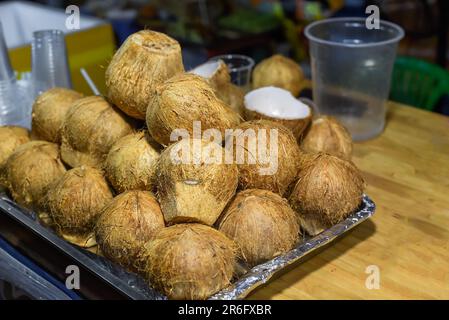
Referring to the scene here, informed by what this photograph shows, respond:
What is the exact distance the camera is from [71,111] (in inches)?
48.2

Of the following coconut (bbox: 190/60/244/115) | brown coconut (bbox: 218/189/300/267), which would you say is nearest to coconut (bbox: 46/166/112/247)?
brown coconut (bbox: 218/189/300/267)

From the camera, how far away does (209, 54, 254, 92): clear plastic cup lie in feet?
5.81

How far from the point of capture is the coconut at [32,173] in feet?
3.94

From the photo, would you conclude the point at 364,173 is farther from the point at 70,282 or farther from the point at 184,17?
the point at 184,17

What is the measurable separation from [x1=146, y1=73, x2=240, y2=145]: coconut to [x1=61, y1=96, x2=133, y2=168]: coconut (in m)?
0.13

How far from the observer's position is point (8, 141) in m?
1.33

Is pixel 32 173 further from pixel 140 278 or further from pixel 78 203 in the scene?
pixel 140 278

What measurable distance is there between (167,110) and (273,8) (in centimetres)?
253

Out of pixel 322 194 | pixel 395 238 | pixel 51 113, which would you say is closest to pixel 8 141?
pixel 51 113

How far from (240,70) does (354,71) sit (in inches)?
14.2

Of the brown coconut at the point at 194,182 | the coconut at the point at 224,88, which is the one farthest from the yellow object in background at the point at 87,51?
the brown coconut at the point at 194,182

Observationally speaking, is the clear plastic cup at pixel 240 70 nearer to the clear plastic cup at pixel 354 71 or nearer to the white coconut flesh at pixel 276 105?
the clear plastic cup at pixel 354 71

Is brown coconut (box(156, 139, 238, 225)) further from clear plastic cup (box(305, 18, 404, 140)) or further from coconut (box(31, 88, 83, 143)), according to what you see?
clear plastic cup (box(305, 18, 404, 140))
